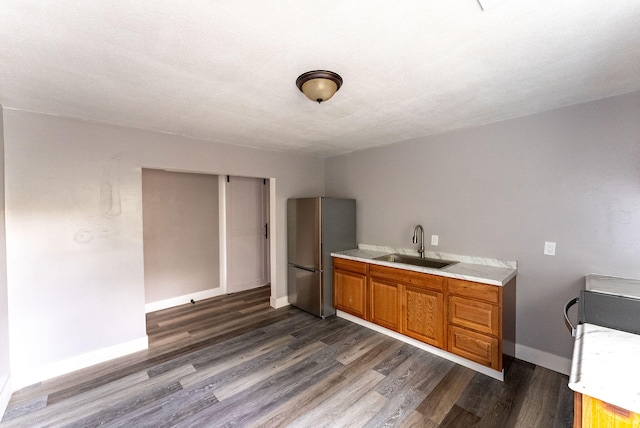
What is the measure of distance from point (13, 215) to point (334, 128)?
2909 mm

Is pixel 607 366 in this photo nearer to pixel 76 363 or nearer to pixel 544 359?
pixel 544 359

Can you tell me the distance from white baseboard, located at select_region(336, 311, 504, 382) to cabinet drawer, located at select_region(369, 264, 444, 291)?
64cm

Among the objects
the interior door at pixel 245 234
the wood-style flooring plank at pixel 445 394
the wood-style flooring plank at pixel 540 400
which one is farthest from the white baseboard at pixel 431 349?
the interior door at pixel 245 234

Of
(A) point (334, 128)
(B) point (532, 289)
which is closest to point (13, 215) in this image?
(A) point (334, 128)

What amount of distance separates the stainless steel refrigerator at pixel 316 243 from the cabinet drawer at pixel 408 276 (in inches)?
27.4

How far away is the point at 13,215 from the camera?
7.22 feet

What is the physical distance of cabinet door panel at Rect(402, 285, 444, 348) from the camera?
8.51ft

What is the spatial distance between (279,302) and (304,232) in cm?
117

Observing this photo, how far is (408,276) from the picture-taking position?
9.24ft

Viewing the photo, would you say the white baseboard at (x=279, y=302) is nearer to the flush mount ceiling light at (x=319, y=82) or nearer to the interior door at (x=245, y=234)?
the interior door at (x=245, y=234)

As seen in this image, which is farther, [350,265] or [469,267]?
[350,265]

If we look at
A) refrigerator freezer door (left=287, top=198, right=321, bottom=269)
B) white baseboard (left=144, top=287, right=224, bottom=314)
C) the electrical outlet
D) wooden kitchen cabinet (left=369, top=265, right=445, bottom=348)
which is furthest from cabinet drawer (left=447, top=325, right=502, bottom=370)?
white baseboard (left=144, top=287, right=224, bottom=314)

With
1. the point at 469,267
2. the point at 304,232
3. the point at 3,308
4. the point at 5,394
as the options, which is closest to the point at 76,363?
the point at 5,394

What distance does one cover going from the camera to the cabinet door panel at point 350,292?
3.28 metres
